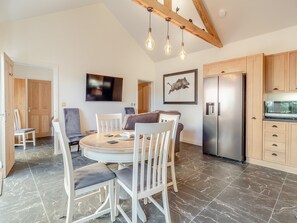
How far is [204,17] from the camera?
12.3 feet

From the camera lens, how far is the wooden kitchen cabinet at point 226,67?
3570 millimetres

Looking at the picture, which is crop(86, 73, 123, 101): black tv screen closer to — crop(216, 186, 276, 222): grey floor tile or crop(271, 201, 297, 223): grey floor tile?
crop(216, 186, 276, 222): grey floor tile

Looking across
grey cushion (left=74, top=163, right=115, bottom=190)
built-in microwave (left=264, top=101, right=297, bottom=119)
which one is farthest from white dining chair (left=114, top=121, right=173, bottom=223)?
built-in microwave (left=264, top=101, right=297, bottom=119)

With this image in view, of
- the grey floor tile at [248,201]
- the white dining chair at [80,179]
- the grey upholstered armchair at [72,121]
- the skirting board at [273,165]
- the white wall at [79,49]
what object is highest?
the white wall at [79,49]

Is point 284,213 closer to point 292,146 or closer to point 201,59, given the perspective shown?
point 292,146

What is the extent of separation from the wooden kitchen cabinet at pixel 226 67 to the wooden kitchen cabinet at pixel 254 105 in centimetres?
14

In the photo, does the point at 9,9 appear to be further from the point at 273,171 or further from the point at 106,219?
the point at 273,171

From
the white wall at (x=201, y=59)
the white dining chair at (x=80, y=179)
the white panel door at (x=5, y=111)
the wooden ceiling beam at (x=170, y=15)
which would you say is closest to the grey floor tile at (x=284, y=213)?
the white dining chair at (x=80, y=179)

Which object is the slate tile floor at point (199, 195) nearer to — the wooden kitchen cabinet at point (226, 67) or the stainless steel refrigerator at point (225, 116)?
the stainless steel refrigerator at point (225, 116)

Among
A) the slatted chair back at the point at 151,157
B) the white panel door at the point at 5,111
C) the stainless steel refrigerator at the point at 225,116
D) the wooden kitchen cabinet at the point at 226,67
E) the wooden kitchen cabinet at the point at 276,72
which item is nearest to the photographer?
the slatted chair back at the point at 151,157

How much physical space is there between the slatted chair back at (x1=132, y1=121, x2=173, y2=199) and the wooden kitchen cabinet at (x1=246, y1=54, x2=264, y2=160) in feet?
8.63

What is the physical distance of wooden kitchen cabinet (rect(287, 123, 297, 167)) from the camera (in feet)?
9.59

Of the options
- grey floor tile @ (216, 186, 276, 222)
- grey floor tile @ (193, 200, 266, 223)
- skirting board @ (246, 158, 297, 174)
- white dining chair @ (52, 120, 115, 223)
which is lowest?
grey floor tile @ (193, 200, 266, 223)

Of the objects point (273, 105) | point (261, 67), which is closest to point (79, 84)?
point (261, 67)
